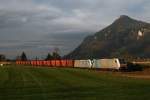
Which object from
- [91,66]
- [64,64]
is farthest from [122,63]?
[64,64]

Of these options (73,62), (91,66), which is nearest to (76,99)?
(91,66)

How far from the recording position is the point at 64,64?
120500 millimetres

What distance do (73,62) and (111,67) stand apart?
39077 millimetres

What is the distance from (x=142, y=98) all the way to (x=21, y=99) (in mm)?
5818

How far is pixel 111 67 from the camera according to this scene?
74.6 m

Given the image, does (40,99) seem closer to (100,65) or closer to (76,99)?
(76,99)

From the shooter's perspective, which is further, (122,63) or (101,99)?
(122,63)

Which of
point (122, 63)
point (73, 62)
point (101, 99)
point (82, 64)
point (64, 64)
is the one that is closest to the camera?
point (101, 99)

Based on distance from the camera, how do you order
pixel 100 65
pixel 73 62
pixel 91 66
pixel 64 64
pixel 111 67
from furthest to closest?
pixel 64 64, pixel 73 62, pixel 91 66, pixel 100 65, pixel 111 67

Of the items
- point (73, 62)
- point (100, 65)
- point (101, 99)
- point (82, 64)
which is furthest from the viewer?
point (73, 62)

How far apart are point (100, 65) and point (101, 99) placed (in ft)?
210

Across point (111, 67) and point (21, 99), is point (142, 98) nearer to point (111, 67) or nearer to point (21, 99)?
point (21, 99)

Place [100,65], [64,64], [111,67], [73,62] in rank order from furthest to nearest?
[64,64]
[73,62]
[100,65]
[111,67]

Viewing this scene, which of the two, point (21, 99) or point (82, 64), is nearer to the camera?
point (21, 99)
